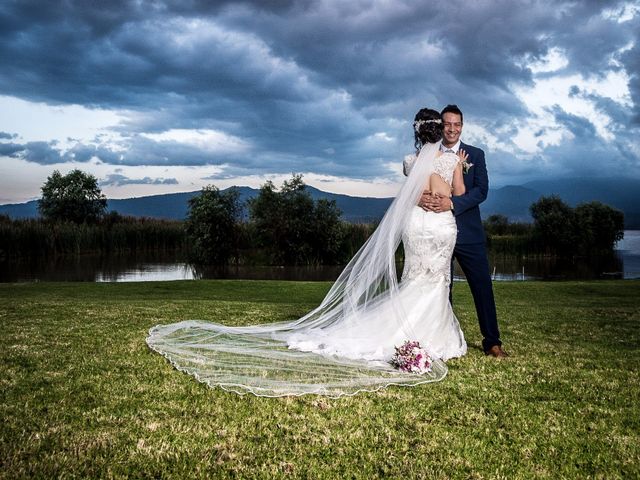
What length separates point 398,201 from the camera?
7.42 m

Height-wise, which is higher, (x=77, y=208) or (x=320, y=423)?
(x=77, y=208)

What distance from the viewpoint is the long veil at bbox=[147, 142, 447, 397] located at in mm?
5609

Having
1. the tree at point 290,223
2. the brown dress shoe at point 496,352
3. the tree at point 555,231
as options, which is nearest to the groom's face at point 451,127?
the brown dress shoe at point 496,352

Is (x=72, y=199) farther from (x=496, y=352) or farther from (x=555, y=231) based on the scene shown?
(x=496, y=352)

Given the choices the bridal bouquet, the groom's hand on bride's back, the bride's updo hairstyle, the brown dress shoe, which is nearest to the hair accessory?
the bride's updo hairstyle

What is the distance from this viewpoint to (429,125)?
7.18m

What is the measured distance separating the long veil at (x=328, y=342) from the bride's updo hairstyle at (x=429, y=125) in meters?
0.12

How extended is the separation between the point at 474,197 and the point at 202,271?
29.7 m

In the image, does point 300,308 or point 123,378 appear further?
point 300,308

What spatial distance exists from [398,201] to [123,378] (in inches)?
165

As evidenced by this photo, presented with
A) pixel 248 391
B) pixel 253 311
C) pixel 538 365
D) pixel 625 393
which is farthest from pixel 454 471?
pixel 253 311

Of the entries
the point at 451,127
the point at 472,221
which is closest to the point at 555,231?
the point at 472,221

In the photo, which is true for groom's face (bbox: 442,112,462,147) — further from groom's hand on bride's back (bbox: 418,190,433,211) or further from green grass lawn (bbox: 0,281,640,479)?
green grass lawn (bbox: 0,281,640,479)

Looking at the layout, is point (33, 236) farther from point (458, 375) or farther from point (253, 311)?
point (458, 375)
